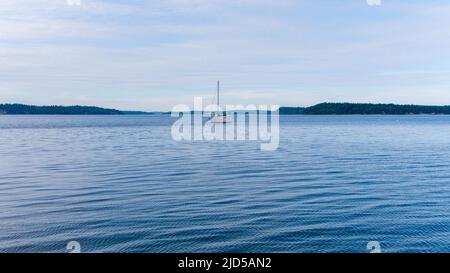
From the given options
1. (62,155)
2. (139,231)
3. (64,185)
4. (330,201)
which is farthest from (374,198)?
(62,155)

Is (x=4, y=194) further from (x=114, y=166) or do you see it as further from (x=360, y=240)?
(x=360, y=240)

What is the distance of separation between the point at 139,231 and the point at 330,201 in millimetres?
6975

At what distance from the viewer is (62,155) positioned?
34.1 meters

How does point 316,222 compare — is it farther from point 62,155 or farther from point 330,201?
point 62,155

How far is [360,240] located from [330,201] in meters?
4.46

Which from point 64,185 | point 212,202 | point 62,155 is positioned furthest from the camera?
point 62,155

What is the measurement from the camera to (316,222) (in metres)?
12.0

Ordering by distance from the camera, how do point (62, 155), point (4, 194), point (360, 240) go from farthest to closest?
point (62, 155) → point (4, 194) → point (360, 240)

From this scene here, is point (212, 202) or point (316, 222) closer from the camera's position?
point (316, 222)

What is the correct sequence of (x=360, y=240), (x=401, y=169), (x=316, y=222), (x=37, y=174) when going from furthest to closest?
(x=401, y=169) < (x=37, y=174) < (x=316, y=222) < (x=360, y=240)
